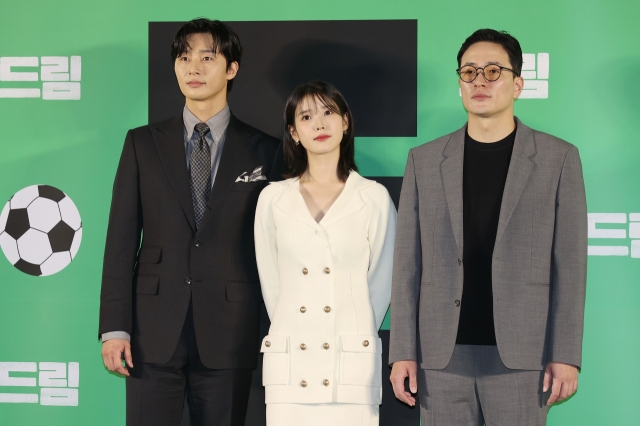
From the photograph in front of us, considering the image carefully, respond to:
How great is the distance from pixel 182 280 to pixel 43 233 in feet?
3.53

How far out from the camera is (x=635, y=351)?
317cm

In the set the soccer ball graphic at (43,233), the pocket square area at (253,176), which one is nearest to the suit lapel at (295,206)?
the pocket square area at (253,176)

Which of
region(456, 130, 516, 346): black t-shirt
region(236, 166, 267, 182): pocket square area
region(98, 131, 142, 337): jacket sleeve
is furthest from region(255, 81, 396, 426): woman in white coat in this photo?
region(98, 131, 142, 337): jacket sleeve

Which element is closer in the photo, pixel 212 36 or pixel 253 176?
pixel 253 176

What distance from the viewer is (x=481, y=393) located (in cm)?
239

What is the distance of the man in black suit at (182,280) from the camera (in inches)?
106

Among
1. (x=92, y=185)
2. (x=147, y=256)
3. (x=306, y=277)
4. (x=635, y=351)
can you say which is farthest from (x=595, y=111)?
(x=92, y=185)

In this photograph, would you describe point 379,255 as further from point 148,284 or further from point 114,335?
point 114,335

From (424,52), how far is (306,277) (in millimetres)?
1315

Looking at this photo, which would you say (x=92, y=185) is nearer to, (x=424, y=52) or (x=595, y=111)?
(x=424, y=52)

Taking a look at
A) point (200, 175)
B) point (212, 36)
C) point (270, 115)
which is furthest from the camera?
point (270, 115)

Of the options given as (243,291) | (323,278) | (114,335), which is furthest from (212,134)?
(114,335)

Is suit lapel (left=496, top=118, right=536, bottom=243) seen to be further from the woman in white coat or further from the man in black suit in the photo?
the man in black suit

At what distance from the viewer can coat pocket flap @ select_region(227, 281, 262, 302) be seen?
108 inches
